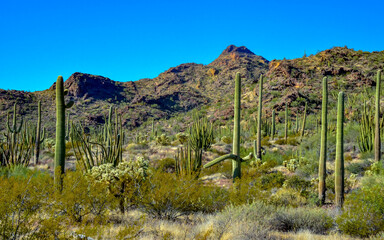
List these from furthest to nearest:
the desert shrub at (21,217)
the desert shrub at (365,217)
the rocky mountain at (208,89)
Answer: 1. the rocky mountain at (208,89)
2. the desert shrub at (365,217)
3. the desert shrub at (21,217)

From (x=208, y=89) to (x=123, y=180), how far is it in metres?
81.4

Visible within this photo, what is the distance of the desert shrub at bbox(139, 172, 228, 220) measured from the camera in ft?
22.1

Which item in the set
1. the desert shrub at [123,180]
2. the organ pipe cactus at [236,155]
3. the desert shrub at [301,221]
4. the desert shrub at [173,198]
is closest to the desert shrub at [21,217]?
the desert shrub at [123,180]

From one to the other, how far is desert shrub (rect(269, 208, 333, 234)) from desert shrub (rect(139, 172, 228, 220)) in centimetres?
167

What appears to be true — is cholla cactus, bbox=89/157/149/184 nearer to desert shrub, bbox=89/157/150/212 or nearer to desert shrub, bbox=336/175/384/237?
desert shrub, bbox=89/157/150/212

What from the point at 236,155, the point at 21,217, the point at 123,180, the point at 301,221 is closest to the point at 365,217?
the point at 301,221

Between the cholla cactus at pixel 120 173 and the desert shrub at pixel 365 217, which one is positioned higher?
the cholla cactus at pixel 120 173

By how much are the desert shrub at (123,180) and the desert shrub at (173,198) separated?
0.23 metres

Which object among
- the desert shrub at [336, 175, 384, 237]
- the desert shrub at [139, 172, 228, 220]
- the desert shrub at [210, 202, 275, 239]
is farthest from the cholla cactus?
the desert shrub at [336, 175, 384, 237]

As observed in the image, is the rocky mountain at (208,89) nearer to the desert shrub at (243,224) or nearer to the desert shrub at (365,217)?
the desert shrub at (243,224)

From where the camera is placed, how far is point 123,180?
23.4ft

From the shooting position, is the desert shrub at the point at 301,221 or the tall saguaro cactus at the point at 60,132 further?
the tall saguaro cactus at the point at 60,132

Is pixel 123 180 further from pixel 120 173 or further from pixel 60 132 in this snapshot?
pixel 60 132

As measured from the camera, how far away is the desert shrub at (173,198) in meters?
6.73
